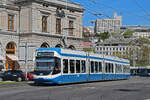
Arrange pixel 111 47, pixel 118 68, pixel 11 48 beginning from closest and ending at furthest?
pixel 118 68 < pixel 11 48 < pixel 111 47

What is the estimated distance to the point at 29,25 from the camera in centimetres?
5362

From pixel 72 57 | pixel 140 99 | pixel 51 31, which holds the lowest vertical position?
pixel 140 99

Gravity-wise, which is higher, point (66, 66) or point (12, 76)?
point (66, 66)

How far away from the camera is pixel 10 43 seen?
178ft

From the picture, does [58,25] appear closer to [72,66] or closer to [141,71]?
[141,71]

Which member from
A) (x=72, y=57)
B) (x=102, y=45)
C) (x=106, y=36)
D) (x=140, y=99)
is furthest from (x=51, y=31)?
(x=106, y=36)

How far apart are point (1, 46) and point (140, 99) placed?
125 ft

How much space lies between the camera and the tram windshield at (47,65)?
24.9 meters

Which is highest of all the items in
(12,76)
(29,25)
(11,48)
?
(29,25)

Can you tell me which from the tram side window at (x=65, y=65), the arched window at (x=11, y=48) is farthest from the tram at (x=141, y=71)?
the tram side window at (x=65, y=65)

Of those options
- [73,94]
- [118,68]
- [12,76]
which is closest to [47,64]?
[73,94]

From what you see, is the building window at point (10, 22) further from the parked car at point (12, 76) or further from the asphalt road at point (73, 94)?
the asphalt road at point (73, 94)

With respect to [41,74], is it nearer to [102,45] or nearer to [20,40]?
[20,40]

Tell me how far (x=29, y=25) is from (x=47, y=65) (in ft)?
96.8
